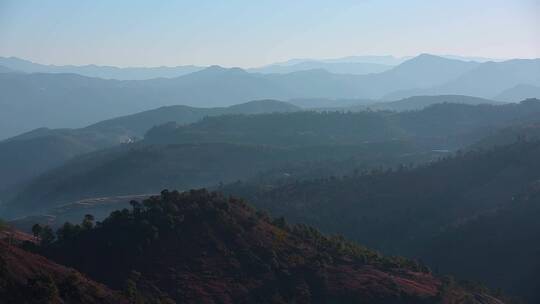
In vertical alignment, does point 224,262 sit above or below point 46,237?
below

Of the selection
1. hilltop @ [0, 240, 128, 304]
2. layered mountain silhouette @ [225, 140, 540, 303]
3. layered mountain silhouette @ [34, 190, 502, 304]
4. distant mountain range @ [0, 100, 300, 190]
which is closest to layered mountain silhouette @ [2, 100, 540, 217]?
distant mountain range @ [0, 100, 300, 190]

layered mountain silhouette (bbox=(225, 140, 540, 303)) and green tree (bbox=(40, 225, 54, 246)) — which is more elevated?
green tree (bbox=(40, 225, 54, 246))

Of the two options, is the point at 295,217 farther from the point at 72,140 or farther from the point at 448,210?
the point at 72,140

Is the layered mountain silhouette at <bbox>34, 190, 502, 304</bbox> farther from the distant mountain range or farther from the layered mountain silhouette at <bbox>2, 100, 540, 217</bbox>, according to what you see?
the distant mountain range

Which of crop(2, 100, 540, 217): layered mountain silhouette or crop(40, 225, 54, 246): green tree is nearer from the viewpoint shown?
crop(40, 225, 54, 246): green tree

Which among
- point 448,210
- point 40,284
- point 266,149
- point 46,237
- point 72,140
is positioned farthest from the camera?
point 72,140

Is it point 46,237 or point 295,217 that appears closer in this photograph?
point 46,237

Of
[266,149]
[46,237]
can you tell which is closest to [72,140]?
[266,149]

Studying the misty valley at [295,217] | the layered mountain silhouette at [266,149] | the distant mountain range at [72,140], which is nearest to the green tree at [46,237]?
the misty valley at [295,217]

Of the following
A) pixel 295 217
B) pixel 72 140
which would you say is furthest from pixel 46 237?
pixel 72 140

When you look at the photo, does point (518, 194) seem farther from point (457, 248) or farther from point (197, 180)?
point (197, 180)

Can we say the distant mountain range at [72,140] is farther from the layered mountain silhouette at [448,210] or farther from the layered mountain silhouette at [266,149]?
the layered mountain silhouette at [448,210]

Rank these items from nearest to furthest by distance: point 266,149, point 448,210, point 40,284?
point 40,284, point 448,210, point 266,149
